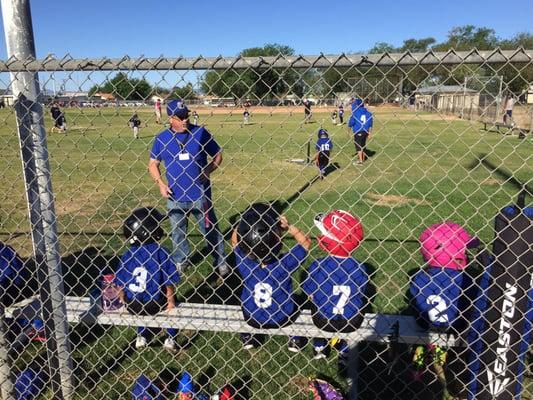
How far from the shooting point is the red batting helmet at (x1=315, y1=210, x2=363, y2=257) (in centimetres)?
332

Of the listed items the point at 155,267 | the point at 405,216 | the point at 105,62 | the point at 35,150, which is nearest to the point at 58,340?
the point at 155,267

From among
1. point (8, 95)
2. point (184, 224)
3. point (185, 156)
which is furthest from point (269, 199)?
point (8, 95)

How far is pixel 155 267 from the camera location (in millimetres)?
3621

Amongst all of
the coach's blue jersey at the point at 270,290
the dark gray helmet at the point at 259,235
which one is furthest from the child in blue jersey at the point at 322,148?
the coach's blue jersey at the point at 270,290

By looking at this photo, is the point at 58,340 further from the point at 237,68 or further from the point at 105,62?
the point at 237,68

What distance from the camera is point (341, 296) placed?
3223 mm

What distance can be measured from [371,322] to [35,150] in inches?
101

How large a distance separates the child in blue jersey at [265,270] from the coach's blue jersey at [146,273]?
59 centimetres

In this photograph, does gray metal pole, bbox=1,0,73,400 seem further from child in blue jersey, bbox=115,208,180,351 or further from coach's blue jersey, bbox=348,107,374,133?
coach's blue jersey, bbox=348,107,374,133

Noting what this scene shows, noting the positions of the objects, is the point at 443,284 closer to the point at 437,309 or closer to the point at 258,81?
the point at 437,309

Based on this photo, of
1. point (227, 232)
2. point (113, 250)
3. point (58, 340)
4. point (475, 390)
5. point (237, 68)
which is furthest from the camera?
point (227, 232)

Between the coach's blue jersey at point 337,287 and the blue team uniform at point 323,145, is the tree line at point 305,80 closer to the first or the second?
the coach's blue jersey at point 337,287

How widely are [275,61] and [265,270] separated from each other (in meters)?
1.64

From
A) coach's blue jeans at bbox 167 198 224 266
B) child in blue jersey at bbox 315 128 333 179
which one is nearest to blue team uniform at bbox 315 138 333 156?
child in blue jersey at bbox 315 128 333 179
